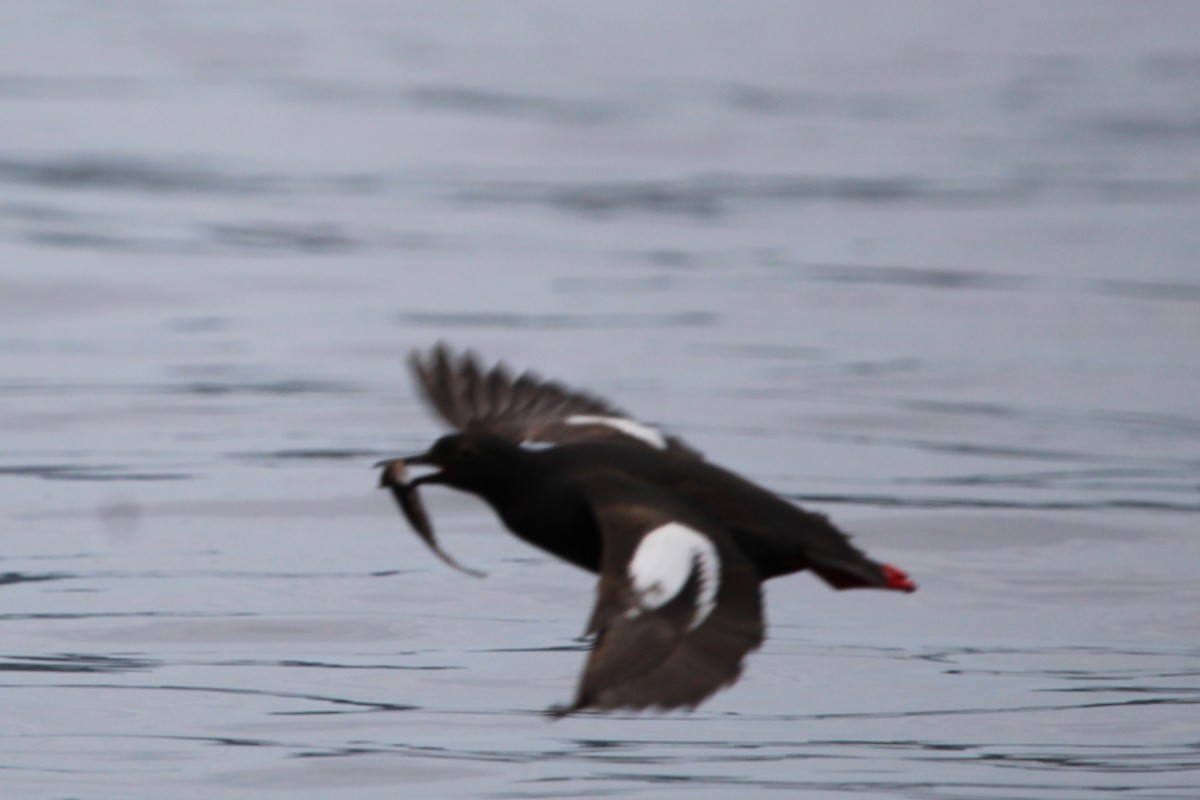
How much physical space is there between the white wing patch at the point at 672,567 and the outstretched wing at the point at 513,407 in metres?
1.01

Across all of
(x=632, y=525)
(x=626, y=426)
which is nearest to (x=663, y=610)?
(x=632, y=525)

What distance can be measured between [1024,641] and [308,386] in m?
4.60

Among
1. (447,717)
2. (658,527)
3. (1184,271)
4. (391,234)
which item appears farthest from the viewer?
(391,234)

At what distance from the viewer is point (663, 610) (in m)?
4.26

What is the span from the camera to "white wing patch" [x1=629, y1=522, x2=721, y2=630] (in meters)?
4.29

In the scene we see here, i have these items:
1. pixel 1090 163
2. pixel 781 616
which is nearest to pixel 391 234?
pixel 1090 163

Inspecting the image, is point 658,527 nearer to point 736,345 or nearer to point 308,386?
point 308,386

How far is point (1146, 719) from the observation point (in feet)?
19.6

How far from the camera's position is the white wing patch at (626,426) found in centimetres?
566

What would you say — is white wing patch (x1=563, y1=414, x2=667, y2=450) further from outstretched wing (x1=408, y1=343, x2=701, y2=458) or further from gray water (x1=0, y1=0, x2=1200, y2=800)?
gray water (x1=0, y1=0, x2=1200, y2=800)

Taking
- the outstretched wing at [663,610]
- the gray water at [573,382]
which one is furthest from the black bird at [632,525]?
the gray water at [573,382]

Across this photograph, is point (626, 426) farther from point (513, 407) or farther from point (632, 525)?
point (632, 525)

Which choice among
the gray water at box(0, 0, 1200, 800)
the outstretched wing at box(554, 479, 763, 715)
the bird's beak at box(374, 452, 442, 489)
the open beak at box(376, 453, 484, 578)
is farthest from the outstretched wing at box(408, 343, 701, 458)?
the outstretched wing at box(554, 479, 763, 715)

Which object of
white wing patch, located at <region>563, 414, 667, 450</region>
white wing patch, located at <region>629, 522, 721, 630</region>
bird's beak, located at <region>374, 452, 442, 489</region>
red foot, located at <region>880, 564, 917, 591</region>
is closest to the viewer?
white wing patch, located at <region>629, 522, 721, 630</region>
